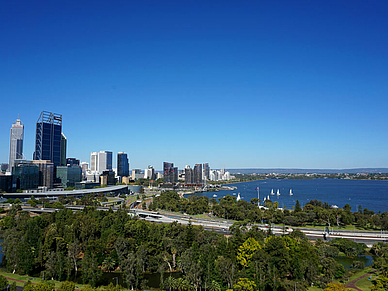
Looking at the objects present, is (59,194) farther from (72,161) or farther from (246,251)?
(72,161)

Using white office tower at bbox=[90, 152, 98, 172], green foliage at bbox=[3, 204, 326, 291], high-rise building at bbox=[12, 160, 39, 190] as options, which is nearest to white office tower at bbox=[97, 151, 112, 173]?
white office tower at bbox=[90, 152, 98, 172]

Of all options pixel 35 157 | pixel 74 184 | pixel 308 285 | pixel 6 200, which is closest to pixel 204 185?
pixel 74 184

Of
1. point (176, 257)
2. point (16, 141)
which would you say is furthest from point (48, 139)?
point (176, 257)

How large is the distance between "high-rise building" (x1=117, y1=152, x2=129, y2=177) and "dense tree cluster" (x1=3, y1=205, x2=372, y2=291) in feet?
289

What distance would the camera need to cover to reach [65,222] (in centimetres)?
2398

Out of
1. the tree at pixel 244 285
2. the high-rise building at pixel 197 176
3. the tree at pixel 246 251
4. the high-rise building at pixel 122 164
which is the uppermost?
the high-rise building at pixel 122 164

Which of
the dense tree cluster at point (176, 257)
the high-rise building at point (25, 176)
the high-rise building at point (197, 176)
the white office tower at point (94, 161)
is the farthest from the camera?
the white office tower at point (94, 161)

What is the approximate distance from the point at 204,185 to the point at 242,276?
79.5m

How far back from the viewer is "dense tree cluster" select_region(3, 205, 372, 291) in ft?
48.4

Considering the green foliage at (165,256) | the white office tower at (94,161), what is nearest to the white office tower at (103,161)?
the white office tower at (94,161)

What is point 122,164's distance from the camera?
109 metres

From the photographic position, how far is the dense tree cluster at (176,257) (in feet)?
48.4

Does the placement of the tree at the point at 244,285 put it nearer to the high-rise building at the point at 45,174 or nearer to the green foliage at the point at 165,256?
the green foliage at the point at 165,256

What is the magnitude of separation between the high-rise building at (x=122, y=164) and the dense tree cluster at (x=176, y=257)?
88009 millimetres
